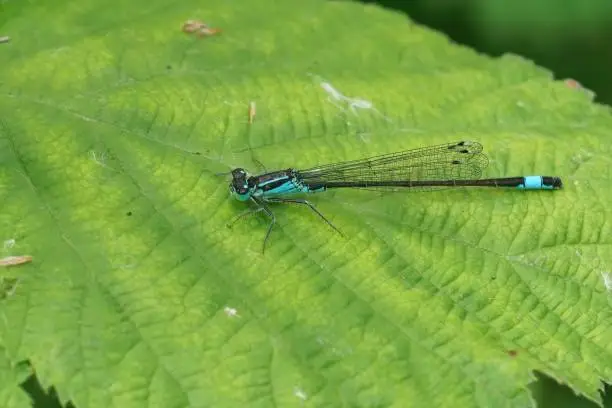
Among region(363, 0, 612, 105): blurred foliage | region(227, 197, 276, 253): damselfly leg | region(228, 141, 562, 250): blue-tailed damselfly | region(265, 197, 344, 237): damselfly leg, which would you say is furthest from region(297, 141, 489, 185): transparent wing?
region(363, 0, 612, 105): blurred foliage

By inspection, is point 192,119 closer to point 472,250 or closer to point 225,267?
point 225,267

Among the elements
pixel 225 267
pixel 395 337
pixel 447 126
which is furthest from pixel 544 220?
pixel 225 267

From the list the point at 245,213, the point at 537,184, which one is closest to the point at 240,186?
the point at 245,213

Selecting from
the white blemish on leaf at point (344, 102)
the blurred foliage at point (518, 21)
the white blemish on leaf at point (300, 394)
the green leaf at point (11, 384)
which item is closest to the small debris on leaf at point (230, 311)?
the white blemish on leaf at point (300, 394)

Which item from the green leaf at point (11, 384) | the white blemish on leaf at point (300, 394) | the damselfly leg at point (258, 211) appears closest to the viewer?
the green leaf at point (11, 384)

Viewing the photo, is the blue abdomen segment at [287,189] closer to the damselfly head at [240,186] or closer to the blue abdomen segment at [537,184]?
the damselfly head at [240,186]

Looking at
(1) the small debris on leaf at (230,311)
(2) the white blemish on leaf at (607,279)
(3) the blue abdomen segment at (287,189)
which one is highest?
(3) the blue abdomen segment at (287,189)

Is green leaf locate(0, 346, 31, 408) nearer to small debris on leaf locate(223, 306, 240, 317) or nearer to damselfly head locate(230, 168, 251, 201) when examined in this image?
small debris on leaf locate(223, 306, 240, 317)
